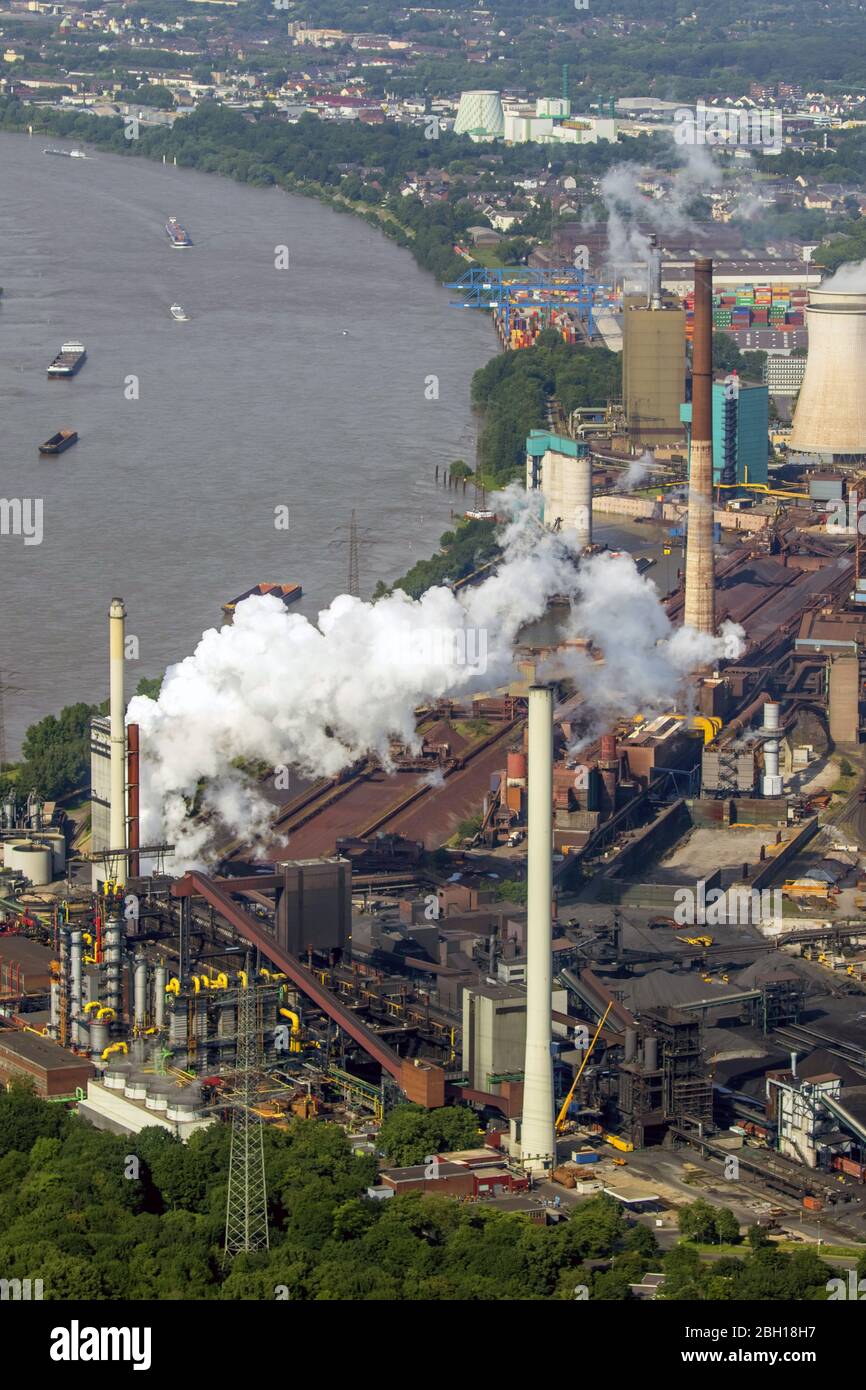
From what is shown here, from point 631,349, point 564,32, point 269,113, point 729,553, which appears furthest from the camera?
point 564,32

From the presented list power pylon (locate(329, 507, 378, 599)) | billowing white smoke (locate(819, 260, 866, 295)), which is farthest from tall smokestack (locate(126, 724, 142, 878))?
billowing white smoke (locate(819, 260, 866, 295))

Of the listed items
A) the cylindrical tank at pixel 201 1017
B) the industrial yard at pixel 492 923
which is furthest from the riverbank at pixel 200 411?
the cylindrical tank at pixel 201 1017

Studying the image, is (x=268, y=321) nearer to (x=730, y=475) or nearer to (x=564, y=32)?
(x=730, y=475)

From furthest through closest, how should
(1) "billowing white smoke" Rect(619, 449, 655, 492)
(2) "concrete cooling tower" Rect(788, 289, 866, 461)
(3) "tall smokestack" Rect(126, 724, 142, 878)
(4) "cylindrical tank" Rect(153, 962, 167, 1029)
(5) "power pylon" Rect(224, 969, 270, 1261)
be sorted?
(2) "concrete cooling tower" Rect(788, 289, 866, 461) < (1) "billowing white smoke" Rect(619, 449, 655, 492) < (3) "tall smokestack" Rect(126, 724, 142, 878) < (4) "cylindrical tank" Rect(153, 962, 167, 1029) < (5) "power pylon" Rect(224, 969, 270, 1261)

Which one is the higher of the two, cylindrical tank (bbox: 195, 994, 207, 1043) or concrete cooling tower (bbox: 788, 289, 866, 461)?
concrete cooling tower (bbox: 788, 289, 866, 461)

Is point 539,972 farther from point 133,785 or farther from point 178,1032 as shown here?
point 133,785

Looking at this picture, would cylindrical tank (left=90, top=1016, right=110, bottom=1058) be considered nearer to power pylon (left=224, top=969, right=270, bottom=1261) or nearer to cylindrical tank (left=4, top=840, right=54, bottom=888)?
power pylon (left=224, top=969, right=270, bottom=1261)
